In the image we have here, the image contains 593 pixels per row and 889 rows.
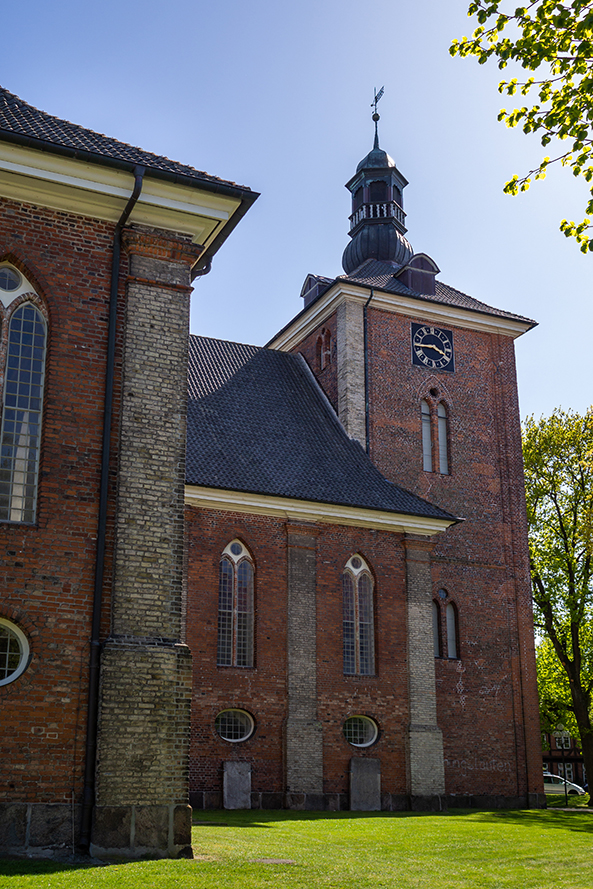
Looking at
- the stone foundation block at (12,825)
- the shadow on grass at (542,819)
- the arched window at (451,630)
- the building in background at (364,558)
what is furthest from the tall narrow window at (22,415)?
the arched window at (451,630)

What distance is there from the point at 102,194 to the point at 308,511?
1296cm

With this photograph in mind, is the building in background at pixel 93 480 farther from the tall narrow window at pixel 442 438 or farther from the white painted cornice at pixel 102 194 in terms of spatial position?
the tall narrow window at pixel 442 438

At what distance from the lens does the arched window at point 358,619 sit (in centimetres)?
2366

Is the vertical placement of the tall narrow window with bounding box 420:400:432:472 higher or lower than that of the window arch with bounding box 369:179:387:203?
lower

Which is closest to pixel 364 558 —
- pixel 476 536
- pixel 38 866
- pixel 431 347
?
pixel 476 536

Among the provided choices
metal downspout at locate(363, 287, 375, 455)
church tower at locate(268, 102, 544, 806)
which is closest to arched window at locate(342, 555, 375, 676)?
church tower at locate(268, 102, 544, 806)

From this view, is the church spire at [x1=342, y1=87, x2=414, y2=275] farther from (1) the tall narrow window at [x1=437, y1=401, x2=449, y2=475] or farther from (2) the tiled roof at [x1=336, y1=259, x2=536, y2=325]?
(1) the tall narrow window at [x1=437, y1=401, x2=449, y2=475]

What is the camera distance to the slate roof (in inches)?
936

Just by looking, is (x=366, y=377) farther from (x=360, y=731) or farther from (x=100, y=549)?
(x=100, y=549)

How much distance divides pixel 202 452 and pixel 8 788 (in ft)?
46.5

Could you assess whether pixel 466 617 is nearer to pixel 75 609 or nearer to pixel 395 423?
A: pixel 395 423

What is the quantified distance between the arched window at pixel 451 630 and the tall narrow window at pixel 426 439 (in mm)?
4480

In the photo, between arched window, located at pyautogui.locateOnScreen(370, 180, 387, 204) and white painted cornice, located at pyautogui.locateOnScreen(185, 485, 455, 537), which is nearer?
white painted cornice, located at pyautogui.locateOnScreen(185, 485, 455, 537)

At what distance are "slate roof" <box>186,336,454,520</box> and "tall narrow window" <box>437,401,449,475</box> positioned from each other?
298cm
